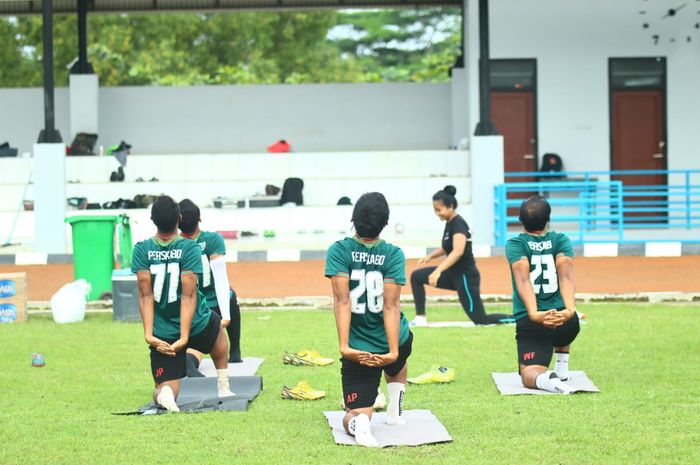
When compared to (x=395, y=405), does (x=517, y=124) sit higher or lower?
higher

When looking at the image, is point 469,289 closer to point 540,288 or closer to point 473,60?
point 540,288

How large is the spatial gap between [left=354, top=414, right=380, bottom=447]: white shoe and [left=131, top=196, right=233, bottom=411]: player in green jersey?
1.64m

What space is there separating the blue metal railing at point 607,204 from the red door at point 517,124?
1.72 feet

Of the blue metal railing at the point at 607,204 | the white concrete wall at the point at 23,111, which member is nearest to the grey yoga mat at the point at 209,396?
the blue metal railing at the point at 607,204

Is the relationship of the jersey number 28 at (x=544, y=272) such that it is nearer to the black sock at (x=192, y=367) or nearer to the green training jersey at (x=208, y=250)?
the green training jersey at (x=208, y=250)

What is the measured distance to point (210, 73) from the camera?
57.8 metres

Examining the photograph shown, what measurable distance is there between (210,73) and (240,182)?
3057 cm

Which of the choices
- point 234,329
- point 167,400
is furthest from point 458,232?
Answer: point 167,400

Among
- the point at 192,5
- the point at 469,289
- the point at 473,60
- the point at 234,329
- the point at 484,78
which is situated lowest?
the point at 234,329

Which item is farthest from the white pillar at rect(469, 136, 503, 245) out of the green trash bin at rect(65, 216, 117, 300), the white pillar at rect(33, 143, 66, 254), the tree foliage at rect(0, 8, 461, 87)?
the tree foliage at rect(0, 8, 461, 87)

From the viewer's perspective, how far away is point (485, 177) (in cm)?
2628

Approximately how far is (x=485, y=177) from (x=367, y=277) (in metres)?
18.4

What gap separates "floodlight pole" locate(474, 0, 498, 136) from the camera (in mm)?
25859

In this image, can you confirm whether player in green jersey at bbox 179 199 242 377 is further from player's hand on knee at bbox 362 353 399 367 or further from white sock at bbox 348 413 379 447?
white sock at bbox 348 413 379 447
